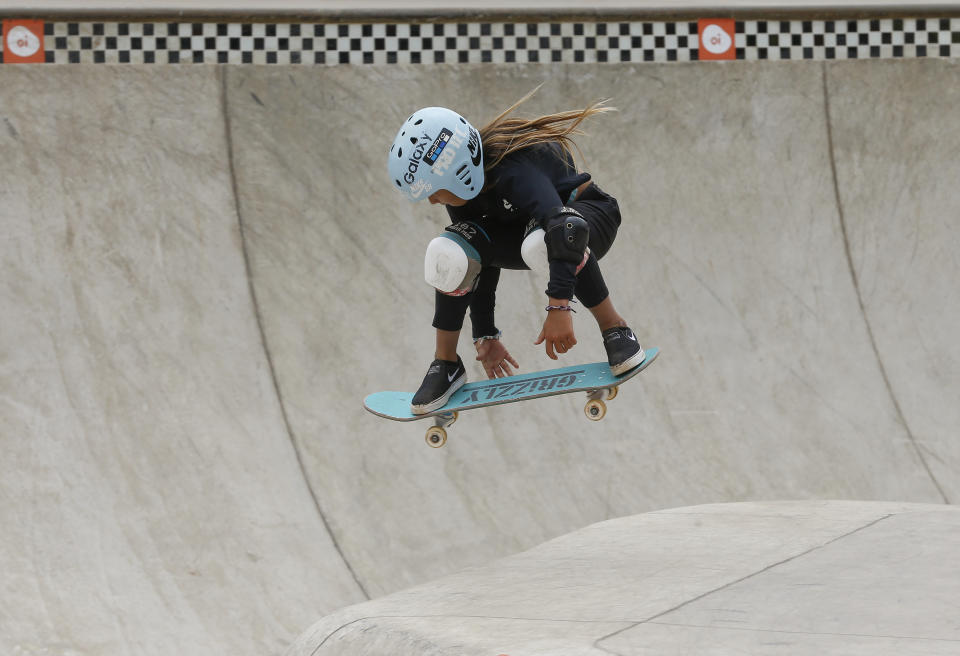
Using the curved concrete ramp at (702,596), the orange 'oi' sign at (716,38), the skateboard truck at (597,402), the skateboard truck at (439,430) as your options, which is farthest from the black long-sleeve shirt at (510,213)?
the orange 'oi' sign at (716,38)

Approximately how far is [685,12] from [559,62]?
3.18 feet

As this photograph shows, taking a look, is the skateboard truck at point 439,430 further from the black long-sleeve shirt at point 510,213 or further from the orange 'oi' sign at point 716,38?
the orange 'oi' sign at point 716,38

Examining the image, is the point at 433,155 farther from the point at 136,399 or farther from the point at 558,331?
the point at 136,399

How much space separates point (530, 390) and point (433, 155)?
1.04 metres

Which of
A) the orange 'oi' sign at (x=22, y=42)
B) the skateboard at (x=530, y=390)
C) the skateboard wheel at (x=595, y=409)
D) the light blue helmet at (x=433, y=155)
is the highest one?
the orange 'oi' sign at (x=22, y=42)

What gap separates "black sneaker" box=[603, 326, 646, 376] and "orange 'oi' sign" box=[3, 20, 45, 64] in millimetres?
4952

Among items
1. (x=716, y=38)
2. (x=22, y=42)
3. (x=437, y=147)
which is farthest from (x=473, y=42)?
(x=437, y=147)

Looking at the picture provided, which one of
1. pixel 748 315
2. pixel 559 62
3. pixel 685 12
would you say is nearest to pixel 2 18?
pixel 559 62

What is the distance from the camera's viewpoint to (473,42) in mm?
7316

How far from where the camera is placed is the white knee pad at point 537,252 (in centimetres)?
377

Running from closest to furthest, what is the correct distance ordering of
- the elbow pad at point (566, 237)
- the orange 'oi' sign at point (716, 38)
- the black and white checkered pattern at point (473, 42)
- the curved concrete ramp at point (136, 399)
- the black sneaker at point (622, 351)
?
the elbow pad at point (566, 237)
the black sneaker at point (622, 351)
the curved concrete ramp at point (136, 399)
the black and white checkered pattern at point (473, 42)
the orange 'oi' sign at point (716, 38)

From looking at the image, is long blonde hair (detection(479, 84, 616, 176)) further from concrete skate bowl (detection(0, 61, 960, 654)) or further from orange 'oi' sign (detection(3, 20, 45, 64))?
orange 'oi' sign (detection(3, 20, 45, 64))

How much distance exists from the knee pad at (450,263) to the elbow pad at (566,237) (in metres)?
0.36

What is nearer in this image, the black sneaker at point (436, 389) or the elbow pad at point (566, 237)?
the elbow pad at point (566, 237)
